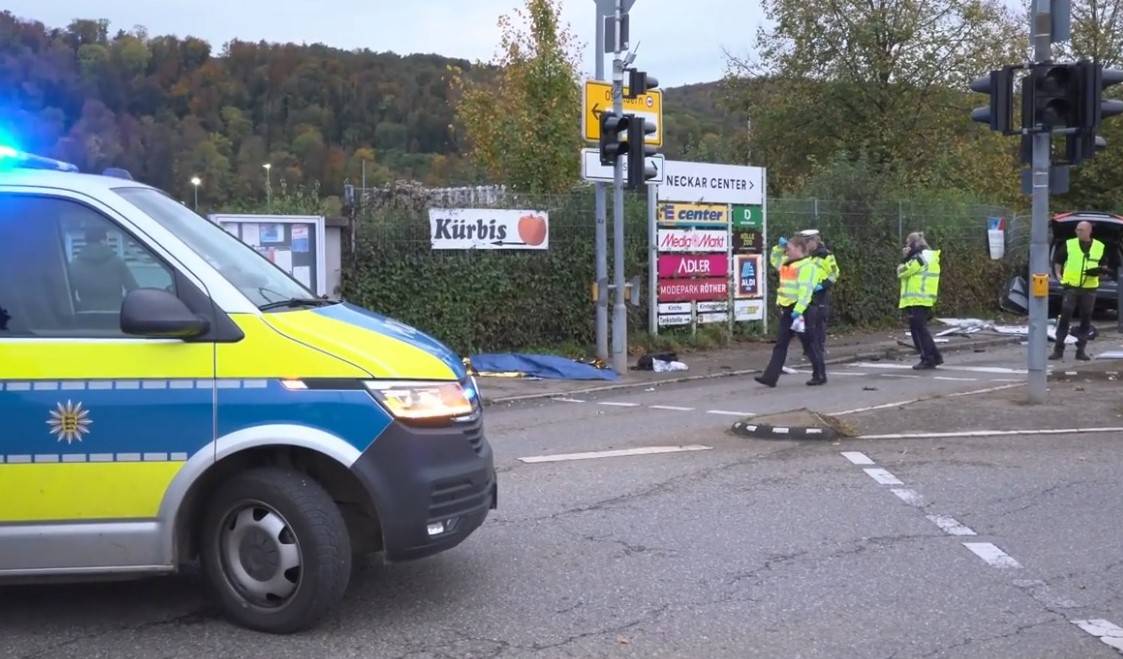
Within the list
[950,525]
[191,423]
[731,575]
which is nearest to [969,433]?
[950,525]

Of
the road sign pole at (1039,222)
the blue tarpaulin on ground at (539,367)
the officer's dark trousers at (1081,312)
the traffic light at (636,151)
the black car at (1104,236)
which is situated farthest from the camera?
the black car at (1104,236)

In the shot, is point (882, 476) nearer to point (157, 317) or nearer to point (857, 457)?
point (857, 457)

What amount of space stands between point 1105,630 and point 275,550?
11.9 feet

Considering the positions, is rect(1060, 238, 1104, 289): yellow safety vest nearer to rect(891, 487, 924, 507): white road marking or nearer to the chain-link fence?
the chain-link fence

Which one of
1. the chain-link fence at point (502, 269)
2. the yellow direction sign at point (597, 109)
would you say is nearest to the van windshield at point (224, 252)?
the chain-link fence at point (502, 269)

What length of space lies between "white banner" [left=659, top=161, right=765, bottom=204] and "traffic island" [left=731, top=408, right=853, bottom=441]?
318 inches

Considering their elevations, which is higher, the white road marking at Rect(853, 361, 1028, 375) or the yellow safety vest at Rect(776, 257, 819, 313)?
the yellow safety vest at Rect(776, 257, 819, 313)

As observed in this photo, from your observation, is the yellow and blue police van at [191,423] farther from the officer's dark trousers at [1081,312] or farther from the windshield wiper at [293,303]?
the officer's dark trousers at [1081,312]

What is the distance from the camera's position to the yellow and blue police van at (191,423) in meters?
4.77

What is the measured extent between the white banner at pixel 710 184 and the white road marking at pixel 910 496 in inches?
412

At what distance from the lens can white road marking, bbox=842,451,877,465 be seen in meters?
9.02

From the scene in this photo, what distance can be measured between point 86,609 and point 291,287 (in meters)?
1.76

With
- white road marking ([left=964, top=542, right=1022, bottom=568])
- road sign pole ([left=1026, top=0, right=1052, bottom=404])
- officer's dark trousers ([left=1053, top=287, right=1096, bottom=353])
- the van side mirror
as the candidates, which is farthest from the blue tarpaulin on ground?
the van side mirror

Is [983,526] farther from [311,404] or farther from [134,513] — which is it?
[134,513]
